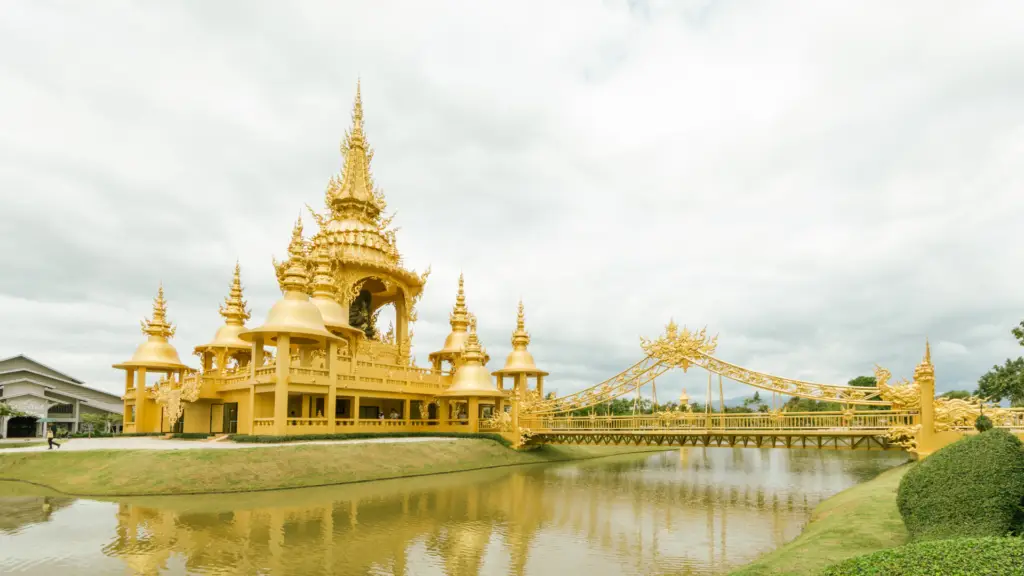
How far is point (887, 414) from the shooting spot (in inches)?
953

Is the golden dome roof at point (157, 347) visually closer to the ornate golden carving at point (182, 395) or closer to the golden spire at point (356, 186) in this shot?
the ornate golden carving at point (182, 395)

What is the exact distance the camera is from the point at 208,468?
68.0 feet

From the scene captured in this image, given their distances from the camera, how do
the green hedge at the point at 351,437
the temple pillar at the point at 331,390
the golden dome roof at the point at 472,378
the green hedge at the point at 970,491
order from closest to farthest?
the green hedge at the point at 970,491
the green hedge at the point at 351,437
the temple pillar at the point at 331,390
the golden dome roof at the point at 472,378

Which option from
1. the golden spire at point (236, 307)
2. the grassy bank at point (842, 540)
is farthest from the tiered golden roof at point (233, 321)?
the grassy bank at point (842, 540)

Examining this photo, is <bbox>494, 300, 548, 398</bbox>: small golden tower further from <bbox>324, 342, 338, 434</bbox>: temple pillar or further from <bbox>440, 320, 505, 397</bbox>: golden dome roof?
<bbox>324, 342, 338, 434</bbox>: temple pillar

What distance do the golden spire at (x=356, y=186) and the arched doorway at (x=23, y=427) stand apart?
108ft

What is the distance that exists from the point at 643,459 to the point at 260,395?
28363 millimetres

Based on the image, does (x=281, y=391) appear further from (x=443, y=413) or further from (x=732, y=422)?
(x=732, y=422)

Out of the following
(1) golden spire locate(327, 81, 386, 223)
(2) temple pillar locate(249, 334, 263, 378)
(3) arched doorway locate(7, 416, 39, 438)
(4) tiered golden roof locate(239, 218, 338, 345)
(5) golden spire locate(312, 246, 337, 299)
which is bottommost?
(3) arched doorway locate(7, 416, 39, 438)

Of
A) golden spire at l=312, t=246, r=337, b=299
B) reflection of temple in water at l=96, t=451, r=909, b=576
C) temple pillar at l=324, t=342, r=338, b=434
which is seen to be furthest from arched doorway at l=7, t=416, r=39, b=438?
reflection of temple in water at l=96, t=451, r=909, b=576

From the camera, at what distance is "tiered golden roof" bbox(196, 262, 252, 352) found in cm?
3738

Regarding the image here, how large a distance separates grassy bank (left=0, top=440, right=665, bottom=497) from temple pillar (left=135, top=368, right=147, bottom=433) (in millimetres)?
11206

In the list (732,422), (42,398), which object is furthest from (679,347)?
(42,398)

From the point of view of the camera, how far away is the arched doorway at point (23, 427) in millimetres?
49719
